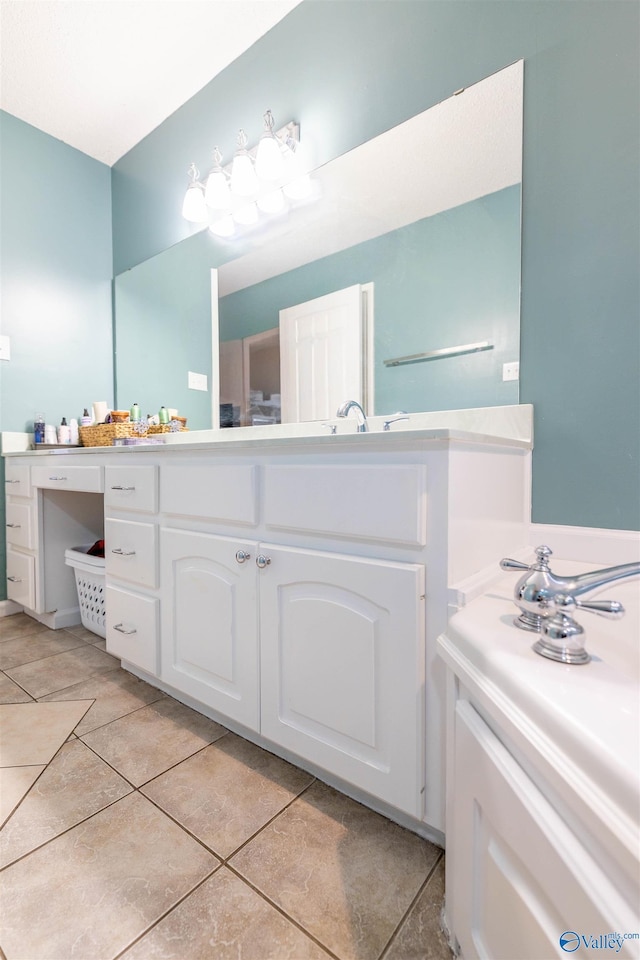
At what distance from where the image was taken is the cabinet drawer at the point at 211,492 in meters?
1.17

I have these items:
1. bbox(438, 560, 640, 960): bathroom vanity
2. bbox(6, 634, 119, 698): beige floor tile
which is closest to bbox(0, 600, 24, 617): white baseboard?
bbox(6, 634, 119, 698): beige floor tile

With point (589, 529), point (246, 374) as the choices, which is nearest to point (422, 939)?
point (589, 529)

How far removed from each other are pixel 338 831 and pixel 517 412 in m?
1.09

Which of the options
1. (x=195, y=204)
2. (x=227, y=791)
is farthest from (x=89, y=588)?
(x=195, y=204)

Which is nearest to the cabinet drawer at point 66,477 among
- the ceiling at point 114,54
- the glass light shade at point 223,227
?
the glass light shade at point 223,227

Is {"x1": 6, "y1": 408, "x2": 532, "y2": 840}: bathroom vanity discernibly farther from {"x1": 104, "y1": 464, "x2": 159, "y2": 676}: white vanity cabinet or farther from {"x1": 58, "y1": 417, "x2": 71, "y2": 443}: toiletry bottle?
{"x1": 58, "y1": 417, "x2": 71, "y2": 443}: toiletry bottle

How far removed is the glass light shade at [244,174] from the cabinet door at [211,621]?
146cm

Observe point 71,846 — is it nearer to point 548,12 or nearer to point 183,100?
point 548,12

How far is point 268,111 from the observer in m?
1.83

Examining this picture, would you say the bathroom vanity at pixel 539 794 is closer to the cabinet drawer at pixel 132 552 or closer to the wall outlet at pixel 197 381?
the cabinet drawer at pixel 132 552

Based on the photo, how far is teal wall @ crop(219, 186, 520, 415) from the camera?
1285mm

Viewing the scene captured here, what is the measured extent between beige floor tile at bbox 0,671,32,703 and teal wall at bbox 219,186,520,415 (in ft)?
5.03

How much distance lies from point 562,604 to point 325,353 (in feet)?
4.12

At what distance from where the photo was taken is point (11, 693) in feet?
5.19
